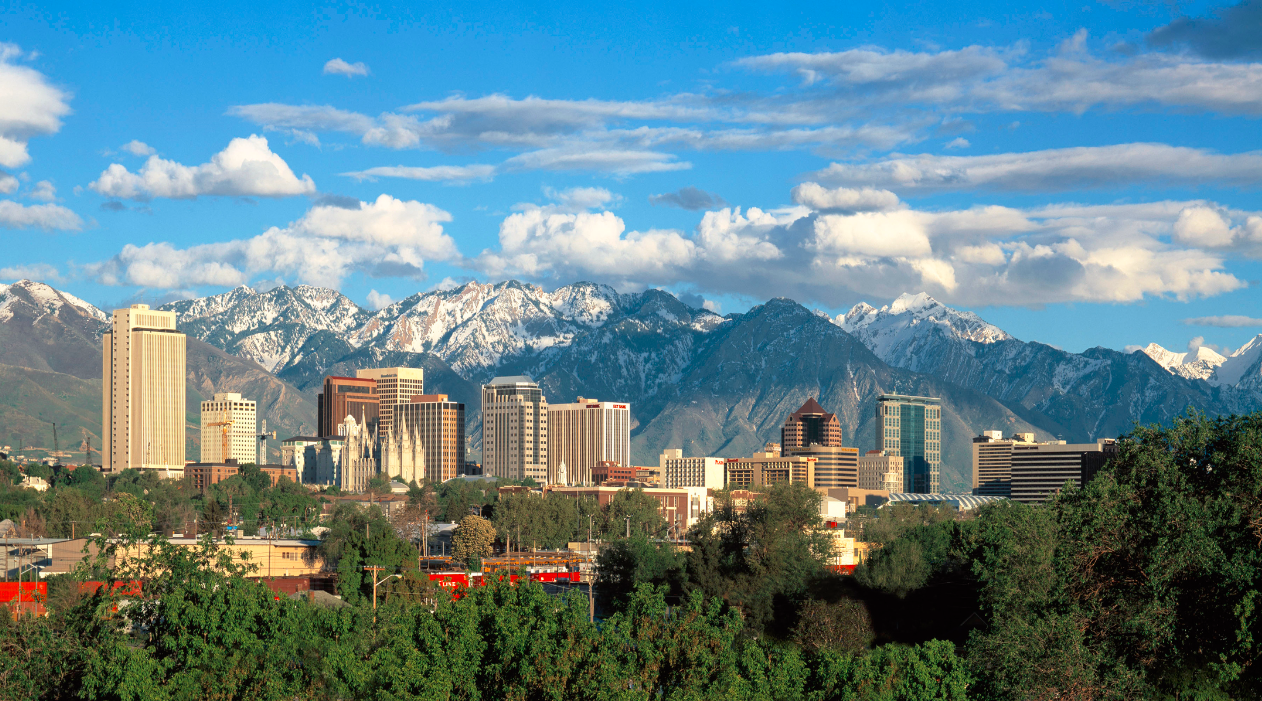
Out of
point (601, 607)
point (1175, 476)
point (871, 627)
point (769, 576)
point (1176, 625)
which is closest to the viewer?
point (1176, 625)

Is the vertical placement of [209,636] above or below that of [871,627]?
above

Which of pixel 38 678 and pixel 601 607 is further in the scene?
pixel 601 607

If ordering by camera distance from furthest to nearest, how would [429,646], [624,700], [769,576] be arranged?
[769,576], [429,646], [624,700]

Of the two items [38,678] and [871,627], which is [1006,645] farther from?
[871,627]

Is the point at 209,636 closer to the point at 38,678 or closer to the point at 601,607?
the point at 38,678

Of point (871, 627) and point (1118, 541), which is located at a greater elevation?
point (1118, 541)

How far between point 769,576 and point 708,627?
79123mm

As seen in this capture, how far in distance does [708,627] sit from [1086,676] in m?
18.7

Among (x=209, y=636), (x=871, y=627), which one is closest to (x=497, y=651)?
(x=209, y=636)

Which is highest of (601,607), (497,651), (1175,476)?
(1175,476)

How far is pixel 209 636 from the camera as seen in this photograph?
219 feet

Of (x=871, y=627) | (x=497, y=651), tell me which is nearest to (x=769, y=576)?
(x=871, y=627)

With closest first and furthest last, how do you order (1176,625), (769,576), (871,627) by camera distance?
(1176,625)
(871,627)
(769,576)

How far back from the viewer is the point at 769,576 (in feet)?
481
